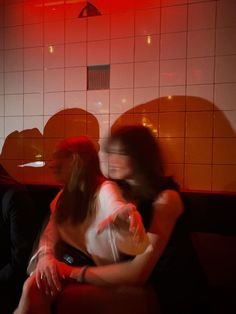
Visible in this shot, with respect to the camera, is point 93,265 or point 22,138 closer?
point 93,265

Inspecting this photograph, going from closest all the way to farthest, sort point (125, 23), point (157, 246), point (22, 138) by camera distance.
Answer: point (157, 246)
point (125, 23)
point (22, 138)

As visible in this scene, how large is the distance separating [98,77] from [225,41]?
1.02 meters

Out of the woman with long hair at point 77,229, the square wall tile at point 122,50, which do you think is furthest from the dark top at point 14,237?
the square wall tile at point 122,50

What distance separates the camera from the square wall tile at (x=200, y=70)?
228 centimetres

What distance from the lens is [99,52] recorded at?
8.34 feet

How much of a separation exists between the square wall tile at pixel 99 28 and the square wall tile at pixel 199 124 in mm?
955

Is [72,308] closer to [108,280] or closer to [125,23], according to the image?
[108,280]

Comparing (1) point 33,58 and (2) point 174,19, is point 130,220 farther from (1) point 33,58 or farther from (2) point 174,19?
(1) point 33,58

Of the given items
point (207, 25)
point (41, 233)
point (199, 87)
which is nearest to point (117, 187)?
point (41, 233)

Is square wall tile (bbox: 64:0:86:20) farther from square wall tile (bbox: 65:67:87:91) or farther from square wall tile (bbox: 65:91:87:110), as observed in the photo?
square wall tile (bbox: 65:91:87:110)

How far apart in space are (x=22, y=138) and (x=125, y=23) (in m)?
1.34

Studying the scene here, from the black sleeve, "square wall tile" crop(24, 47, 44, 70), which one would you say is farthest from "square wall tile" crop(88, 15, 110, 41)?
the black sleeve

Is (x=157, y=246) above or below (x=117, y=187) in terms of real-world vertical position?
below

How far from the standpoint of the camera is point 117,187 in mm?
1472
